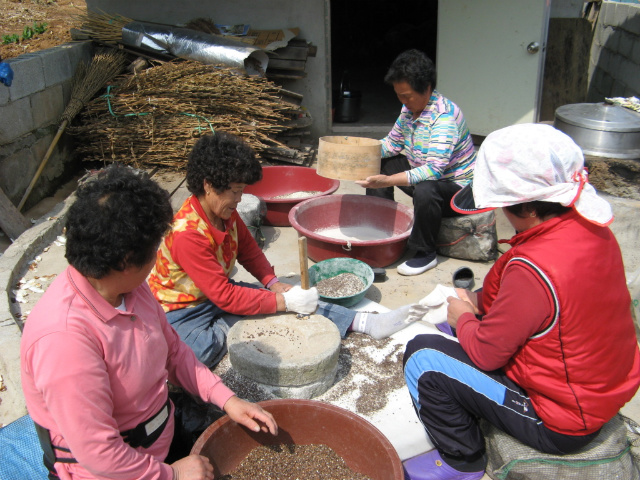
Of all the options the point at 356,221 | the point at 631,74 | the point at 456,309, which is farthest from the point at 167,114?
the point at 631,74

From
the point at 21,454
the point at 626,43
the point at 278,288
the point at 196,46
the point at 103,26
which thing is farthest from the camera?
the point at 626,43

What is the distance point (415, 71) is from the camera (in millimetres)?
3496

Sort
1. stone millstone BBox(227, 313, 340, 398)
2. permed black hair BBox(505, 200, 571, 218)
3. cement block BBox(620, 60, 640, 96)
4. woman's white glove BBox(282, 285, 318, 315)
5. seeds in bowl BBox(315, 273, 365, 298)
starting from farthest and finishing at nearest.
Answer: cement block BBox(620, 60, 640, 96), seeds in bowl BBox(315, 273, 365, 298), woman's white glove BBox(282, 285, 318, 315), stone millstone BBox(227, 313, 340, 398), permed black hair BBox(505, 200, 571, 218)

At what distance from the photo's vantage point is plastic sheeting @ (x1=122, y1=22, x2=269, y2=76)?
5402 mm

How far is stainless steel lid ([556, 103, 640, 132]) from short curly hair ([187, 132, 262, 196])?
2.88m

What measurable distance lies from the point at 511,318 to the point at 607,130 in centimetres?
290

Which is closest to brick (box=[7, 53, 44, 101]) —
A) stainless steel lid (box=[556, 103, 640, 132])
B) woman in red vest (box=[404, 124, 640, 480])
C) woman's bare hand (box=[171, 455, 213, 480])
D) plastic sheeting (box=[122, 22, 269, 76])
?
plastic sheeting (box=[122, 22, 269, 76])

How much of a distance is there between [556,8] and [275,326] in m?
6.62

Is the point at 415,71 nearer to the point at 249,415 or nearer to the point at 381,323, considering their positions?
the point at 381,323

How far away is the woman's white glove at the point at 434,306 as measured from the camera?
2541 millimetres

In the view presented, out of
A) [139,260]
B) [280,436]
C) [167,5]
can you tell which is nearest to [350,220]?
[280,436]

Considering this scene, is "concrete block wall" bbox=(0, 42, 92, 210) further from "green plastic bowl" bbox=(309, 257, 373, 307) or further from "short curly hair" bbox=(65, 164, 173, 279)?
"short curly hair" bbox=(65, 164, 173, 279)

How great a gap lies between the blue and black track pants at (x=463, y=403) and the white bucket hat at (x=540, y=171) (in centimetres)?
63

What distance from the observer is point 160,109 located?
5105 mm
